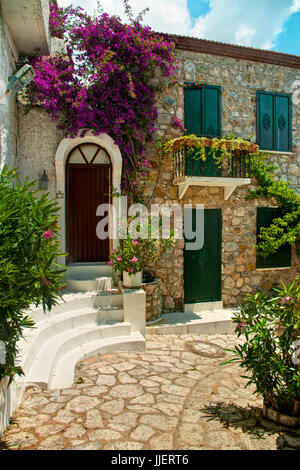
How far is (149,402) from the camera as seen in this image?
11.9ft

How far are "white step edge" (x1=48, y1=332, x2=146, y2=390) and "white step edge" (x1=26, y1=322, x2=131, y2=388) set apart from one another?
80 millimetres

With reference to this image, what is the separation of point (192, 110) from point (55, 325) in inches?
221

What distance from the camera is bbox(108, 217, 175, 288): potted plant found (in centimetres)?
602

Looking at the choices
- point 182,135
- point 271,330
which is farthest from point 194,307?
point 271,330

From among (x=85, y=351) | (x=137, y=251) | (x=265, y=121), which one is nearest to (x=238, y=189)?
(x=265, y=121)

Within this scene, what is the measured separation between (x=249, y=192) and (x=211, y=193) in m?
1.07

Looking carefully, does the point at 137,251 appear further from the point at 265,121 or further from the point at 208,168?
the point at 265,121

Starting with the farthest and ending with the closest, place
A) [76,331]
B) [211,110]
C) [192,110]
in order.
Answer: [211,110]
[192,110]
[76,331]

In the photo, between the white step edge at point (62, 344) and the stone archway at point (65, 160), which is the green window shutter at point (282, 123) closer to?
the stone archway at point (65, 160)

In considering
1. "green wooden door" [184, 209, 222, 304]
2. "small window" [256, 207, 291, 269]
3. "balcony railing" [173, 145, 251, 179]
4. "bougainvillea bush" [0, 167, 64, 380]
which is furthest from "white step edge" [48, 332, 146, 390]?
"small window" [256, 207, 291, 269]

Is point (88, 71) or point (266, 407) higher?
point (88, 71)

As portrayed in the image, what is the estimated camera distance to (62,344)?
183 inches

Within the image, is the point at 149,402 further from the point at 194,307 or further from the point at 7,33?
the point at 7,33

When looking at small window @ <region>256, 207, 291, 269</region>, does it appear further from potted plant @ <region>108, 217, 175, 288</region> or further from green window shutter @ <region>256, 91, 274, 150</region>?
potted plant @ <region>108, 217, 175, 288</region>
